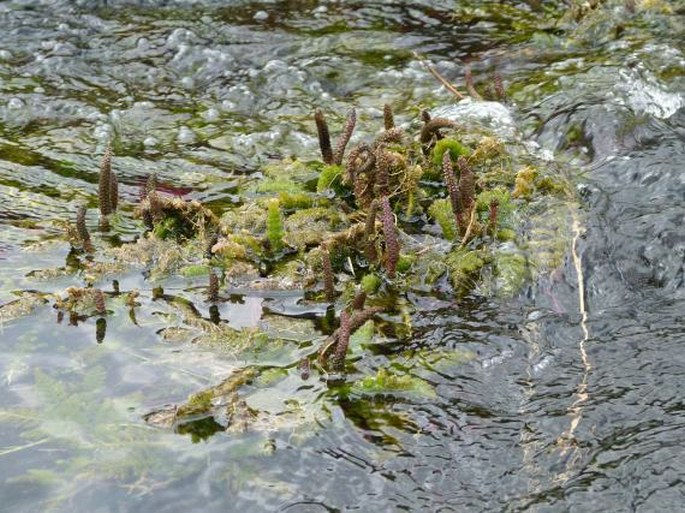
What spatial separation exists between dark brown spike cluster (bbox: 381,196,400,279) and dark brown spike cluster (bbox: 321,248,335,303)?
337 millimetres

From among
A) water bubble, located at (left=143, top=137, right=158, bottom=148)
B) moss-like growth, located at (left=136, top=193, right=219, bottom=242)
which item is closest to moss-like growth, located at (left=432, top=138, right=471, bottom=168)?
moss-like growth, located at (left=136, top=193, right=219, bottom=242)

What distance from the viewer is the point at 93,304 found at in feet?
15.6

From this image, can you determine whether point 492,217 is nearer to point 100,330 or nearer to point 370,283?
point 370,283

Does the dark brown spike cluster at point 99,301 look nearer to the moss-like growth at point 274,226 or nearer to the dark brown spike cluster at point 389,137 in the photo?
the moss-like growth at point 274,226

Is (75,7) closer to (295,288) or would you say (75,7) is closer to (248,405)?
(295,288)

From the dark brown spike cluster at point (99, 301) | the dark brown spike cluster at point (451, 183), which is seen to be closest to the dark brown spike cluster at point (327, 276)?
the dark brown spike cluster at point (451, 183)

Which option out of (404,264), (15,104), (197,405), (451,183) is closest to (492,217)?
(451,183)

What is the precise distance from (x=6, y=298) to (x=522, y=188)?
3124mm

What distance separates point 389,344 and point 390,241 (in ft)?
1.94

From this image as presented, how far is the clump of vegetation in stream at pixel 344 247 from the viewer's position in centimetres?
433

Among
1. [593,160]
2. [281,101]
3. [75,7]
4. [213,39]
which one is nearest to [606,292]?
[593,160]

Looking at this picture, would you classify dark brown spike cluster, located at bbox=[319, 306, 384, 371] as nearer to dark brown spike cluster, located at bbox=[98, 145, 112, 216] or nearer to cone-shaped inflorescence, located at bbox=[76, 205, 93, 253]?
cone-shaped inflorescence, located at bbox=[76, 205, 93, 253]

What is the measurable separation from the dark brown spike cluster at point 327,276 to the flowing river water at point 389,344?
375 millimetres

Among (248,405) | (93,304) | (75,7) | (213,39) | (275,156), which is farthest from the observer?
(75,7)
